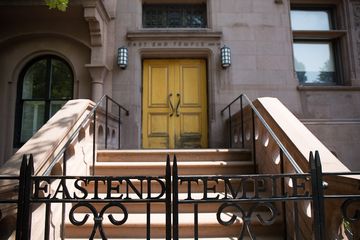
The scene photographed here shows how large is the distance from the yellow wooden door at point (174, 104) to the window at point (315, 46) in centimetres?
259

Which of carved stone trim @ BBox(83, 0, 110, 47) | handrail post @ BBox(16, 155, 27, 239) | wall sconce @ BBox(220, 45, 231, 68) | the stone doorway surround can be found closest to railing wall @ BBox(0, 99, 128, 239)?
handrail post @ BBox(16, 155, 27, 239)

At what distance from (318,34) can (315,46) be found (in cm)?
33

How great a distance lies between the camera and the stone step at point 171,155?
502 centimetres

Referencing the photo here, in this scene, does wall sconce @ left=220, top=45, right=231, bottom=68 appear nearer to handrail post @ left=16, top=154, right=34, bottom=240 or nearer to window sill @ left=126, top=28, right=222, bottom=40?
window sill @ left=126, top=28, right=222, bottom=40

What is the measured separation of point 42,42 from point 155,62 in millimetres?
2888

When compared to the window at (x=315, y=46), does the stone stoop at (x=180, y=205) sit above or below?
below

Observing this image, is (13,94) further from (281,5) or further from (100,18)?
(281,5)

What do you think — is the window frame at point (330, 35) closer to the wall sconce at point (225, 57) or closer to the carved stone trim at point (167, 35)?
the wall sconce at point (225, 57)

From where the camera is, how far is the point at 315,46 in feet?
26.3

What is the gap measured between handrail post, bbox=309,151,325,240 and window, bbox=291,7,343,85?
238 inches

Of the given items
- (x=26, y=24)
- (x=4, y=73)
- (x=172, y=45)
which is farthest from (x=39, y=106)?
(x=172, y=45)

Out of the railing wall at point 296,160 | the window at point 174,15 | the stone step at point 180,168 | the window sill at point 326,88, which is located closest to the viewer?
the railing wall at point 296,160

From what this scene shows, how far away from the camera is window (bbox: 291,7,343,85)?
779 centimetres

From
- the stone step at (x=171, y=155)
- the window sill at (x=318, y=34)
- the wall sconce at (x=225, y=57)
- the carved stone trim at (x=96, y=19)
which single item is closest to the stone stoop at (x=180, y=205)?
the stone step at (x=171, y=155)
